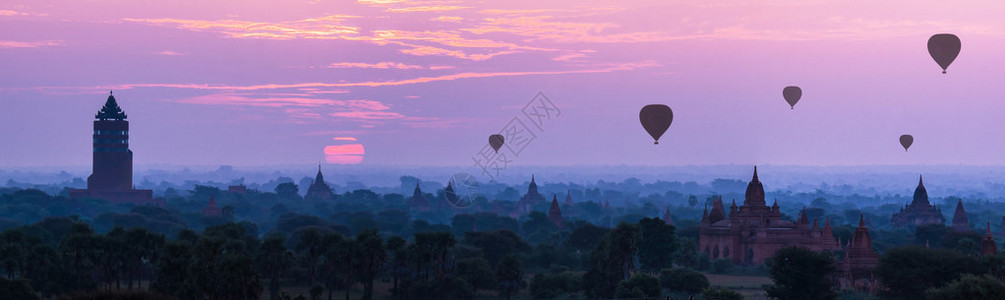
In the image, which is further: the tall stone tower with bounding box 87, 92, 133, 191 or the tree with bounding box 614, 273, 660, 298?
the tall stone tower with bounding box 87, 92, 133, 191

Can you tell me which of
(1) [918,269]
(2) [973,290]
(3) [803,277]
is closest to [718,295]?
(3) [803,277]

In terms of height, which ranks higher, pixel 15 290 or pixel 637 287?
pixel 15 290

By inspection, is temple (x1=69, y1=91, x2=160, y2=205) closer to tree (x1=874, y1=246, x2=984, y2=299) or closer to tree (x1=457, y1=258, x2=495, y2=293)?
tree (x1=457, y1=258, x2=495, y2=293)

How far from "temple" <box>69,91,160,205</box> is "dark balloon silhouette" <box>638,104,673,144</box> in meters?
124

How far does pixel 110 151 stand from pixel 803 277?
15093 cm

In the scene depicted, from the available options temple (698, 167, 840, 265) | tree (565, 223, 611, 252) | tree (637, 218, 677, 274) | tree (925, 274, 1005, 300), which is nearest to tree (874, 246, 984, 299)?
tree (925, 274, 1005, 300)

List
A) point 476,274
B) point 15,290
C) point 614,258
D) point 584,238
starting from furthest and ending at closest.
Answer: point 584,238, point 476,274, point 614,258, point 15,290

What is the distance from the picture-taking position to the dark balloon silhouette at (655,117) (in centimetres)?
8794

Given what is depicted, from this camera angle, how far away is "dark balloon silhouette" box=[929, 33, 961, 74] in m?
80.7

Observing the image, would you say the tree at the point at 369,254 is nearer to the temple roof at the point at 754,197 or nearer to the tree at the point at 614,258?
the tree at the point at 614,258

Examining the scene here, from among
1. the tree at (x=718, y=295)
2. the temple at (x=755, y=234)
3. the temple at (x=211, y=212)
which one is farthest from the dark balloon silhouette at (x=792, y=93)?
the temple at (x=211, y=212)

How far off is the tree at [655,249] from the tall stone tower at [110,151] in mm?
124773

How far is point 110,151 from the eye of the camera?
7564 inches

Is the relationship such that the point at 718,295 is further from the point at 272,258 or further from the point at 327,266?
the point at 272,258
